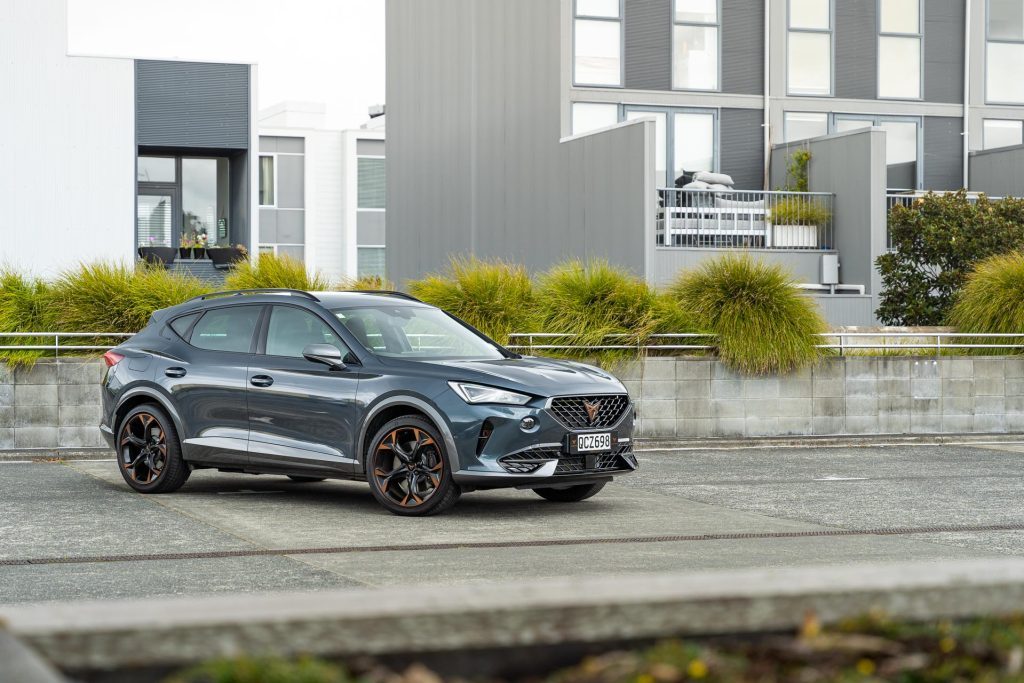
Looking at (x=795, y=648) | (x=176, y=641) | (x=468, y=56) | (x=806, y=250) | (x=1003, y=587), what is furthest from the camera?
(x=468, y=56)

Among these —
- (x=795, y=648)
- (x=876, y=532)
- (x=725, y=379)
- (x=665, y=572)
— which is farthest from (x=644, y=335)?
(x=795, y=648)

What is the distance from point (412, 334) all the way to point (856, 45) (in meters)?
20.6

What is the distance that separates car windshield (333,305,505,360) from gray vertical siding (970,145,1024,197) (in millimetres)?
19563

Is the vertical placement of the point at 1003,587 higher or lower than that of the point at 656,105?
lower

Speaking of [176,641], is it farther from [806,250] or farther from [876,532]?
[806,250]

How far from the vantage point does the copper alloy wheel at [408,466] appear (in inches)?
408

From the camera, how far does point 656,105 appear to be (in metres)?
28.2

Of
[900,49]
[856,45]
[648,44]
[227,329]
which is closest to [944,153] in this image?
[900,49]

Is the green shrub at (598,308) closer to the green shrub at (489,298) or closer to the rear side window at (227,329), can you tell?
the green shrub at (489,298)

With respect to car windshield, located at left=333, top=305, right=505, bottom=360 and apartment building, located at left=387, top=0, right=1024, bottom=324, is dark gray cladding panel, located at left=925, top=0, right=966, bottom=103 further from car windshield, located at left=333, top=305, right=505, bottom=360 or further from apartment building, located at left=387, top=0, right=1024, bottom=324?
car windshield, located at left=333, top=305, right=505, bottom=360

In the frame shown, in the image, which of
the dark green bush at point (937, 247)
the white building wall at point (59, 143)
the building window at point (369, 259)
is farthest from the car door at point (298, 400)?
the building window at point (369, 259)

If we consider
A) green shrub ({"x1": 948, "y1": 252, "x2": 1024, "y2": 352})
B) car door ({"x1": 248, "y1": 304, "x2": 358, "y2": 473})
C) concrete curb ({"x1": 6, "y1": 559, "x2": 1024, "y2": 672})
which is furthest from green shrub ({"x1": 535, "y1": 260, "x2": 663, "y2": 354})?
concrete curb ({"x1": 6, "y1": 559, "x2": 1024, "y2": 672})

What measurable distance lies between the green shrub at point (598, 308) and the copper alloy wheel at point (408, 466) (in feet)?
23.1

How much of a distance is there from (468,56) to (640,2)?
5.47 m
